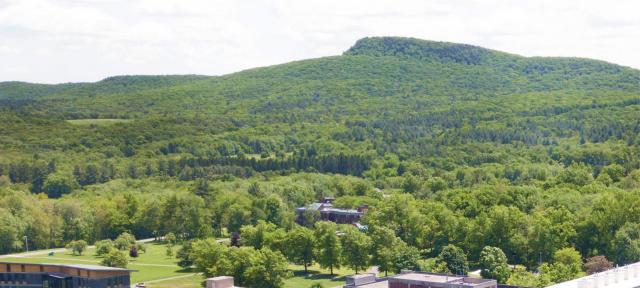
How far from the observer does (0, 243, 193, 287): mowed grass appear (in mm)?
93131

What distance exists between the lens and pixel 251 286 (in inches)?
3248

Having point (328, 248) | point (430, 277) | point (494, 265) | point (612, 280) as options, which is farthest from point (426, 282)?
point (328, 248)

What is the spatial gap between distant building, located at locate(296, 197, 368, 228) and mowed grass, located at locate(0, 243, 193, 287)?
2111 centimetres

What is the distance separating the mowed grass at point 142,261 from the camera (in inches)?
3667

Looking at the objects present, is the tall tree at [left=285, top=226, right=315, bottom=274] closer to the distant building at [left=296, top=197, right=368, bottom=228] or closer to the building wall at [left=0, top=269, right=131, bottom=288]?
the distant building at [left=296, top=197, right=368, bottom=228]

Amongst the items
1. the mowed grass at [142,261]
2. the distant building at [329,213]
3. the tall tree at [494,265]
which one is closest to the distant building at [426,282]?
the tall tree at [494,265]

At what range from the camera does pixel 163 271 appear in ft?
314

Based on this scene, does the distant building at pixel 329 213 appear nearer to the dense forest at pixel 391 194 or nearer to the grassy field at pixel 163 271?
the dense forest at pixel 391 194

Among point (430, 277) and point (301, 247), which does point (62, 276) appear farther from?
point (301, 247)

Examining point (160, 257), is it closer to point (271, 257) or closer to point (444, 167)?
point (271, 257)

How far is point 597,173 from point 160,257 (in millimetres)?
71811

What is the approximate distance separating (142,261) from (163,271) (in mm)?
8124

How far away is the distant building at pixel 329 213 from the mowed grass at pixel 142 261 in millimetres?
21111

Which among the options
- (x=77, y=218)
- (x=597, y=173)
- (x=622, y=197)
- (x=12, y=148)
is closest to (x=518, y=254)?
(x=622, y=197)
